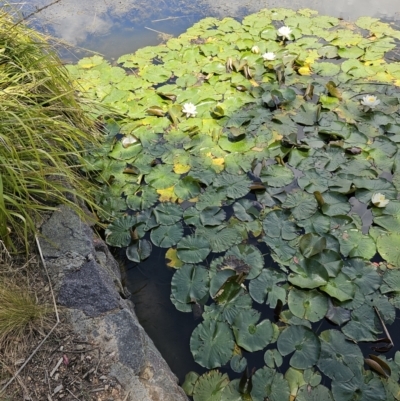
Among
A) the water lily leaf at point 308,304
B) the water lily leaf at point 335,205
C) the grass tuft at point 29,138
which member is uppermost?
the grass tuft at point 29,138

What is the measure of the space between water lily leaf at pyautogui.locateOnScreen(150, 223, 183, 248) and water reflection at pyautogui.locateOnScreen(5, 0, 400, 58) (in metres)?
2.43

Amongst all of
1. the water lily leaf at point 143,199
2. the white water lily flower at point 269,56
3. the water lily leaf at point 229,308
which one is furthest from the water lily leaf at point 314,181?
the white water lily flower at point 269,56

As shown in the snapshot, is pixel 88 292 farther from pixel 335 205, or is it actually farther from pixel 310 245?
pixel 335 205

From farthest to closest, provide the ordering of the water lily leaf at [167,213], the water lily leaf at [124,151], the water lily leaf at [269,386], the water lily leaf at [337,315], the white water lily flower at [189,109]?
the white water lily flower at [189,109]
the water lily leaf at [124,151]
the water lily leaf at [167,213]
the water lily leaf at [337,315]
the water lily leaf at [269,386]

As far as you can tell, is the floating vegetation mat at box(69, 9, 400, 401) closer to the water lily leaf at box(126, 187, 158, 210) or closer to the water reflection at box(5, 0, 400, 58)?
the water lily leaf at box(126, 187, 158, 210)

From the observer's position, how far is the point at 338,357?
6.05 feet

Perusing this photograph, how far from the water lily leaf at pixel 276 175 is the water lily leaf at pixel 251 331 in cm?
98

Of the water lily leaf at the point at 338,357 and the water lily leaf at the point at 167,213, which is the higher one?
the water lily leaf at the point at 167,213

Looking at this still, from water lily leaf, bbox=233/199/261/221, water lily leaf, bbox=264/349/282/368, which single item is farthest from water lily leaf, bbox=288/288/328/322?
water lily leaf, bbox=233/199/261/221

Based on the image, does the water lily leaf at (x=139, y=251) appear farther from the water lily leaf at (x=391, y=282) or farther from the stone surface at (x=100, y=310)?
the water lily leaf at (x=391, y=282)

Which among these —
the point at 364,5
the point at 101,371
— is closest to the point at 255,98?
the point at 364,5

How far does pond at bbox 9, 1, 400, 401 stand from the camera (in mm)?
1942

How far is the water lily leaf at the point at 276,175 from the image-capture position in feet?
8.73

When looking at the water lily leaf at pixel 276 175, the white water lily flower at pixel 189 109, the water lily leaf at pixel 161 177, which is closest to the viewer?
the water lily leaf at pixel 276 175
